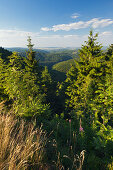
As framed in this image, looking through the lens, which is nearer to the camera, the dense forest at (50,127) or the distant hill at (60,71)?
the dense forest at (50,127)

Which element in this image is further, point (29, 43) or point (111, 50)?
point (111, 50)

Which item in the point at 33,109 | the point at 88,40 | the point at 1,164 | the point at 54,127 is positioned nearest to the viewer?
the point at 1,164

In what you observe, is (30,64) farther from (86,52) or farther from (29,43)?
(86,52)

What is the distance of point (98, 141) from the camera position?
9.45 feet

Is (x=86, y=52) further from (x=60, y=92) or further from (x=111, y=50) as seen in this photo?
(x=60, y=92)

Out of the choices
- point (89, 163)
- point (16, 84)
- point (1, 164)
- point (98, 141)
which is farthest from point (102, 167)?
point (16, 84)

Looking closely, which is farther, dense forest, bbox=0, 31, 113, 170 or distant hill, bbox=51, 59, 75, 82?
distant hill, bbox=51, 59, 75, 82

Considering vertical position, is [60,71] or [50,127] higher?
[60,71]

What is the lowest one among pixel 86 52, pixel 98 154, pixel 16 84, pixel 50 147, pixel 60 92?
pixel 60 92

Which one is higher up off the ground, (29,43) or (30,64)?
(29,43)

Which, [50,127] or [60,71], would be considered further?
[60,71]

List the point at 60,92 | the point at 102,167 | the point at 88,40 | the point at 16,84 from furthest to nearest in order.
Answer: the point at 60,92, the point at 88,40, the point at 16,84, the point at 102,167

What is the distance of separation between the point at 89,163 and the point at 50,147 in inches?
42.9

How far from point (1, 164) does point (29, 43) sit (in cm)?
1783
